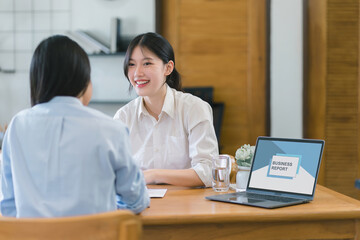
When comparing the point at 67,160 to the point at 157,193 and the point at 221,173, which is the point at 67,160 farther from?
the point at 221,173

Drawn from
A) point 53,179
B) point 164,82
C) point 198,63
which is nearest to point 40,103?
point 53,179

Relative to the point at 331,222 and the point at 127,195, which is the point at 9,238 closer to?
the point at 127,195

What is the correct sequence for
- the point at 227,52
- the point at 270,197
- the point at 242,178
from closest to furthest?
the point at 270,197 < the point at 242,178 < the point at 227,52

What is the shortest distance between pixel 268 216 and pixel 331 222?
21 cm

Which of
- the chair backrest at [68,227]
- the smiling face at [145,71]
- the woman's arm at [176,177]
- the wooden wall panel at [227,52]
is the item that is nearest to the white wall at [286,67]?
the wooden wall panel at [227,52]

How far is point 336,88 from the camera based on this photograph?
394 centimetres

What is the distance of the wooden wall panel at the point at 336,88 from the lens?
391cm

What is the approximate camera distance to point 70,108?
48.8 inches

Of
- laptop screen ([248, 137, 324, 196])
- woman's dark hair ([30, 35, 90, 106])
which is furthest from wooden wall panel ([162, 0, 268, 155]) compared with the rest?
woman's dark hair ([30, 35, 90, 106])

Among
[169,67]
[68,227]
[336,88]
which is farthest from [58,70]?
[336,88]

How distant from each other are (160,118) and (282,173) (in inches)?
28.3

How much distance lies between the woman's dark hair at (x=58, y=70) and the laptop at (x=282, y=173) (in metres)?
0.63

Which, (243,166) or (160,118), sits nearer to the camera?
(243,166)

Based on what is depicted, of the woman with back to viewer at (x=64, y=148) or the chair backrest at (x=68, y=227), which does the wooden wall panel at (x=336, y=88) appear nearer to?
the woman with back to viewer at (x=64, y=148)
